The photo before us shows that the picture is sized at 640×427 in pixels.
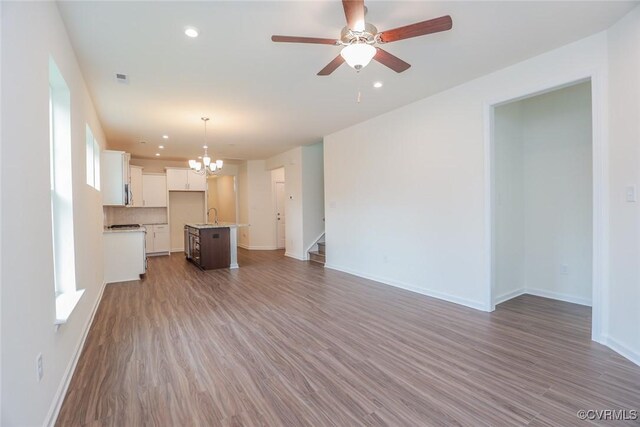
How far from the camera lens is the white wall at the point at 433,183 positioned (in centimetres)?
331

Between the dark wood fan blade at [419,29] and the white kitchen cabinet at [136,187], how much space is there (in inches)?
308

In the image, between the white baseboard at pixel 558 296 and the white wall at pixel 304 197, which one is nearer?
the white baseboard at pixel 558 296

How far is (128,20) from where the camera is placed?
2.39 m

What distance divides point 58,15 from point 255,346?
3.07 m

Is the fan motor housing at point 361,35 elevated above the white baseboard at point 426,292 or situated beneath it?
elevated above

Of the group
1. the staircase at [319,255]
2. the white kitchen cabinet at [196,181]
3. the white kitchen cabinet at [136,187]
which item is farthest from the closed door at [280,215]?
the white kitchen cabinet at [136,187]

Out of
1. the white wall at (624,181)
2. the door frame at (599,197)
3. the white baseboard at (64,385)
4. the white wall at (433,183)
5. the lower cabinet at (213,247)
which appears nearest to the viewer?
the white baseboard at (64,385)

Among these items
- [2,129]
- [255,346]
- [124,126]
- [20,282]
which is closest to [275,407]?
[255,346]

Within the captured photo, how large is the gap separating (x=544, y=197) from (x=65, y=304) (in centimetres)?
538

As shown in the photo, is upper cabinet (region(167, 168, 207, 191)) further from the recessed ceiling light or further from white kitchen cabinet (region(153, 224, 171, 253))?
the recessed ceiling light

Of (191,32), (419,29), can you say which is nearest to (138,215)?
(191,32)

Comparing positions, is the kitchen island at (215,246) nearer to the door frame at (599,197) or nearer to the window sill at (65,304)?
the window sill at (65,304)

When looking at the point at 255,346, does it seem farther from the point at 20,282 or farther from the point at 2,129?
the point at 2,129

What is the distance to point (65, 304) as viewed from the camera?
237 centimetres
